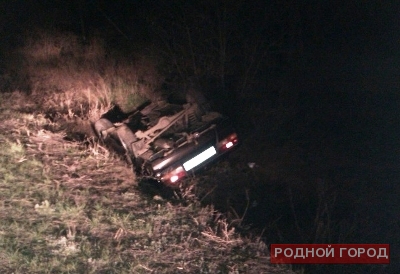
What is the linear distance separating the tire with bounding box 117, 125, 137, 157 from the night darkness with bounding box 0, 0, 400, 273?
1.52 m

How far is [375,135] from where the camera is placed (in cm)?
1009

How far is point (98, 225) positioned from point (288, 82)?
25.7ft

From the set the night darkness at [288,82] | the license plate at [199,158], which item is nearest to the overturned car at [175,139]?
the license plate at [199,158]

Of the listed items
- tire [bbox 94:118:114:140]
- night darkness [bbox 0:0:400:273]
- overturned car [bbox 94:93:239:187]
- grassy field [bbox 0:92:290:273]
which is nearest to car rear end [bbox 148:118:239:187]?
overturned car [bbox 94:93:239:187]

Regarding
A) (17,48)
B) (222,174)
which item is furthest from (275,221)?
(17,48)

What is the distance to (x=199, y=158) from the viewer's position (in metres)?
7.21

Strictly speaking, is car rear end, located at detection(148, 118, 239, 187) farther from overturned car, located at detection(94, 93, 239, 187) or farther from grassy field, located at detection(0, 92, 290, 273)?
grassy field, located at detection(0, 92, 290, 273)

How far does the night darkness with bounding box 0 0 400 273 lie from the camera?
7.41m

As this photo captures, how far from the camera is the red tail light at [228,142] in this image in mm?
7414

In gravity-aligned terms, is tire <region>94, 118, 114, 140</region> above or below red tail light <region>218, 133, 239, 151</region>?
above

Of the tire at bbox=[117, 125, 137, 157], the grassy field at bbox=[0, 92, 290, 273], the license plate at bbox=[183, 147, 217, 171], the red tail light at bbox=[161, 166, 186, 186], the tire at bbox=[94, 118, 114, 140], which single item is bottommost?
the grassy field at bbox=[0, 92, 290, 273]

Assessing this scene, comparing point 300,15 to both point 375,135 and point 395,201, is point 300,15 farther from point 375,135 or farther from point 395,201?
point 395,201

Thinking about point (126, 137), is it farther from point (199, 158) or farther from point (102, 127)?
point (199, 158)

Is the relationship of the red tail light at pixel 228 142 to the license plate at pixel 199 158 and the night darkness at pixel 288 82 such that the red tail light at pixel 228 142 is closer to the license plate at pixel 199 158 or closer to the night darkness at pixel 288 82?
the license plate at pixel 199 158
